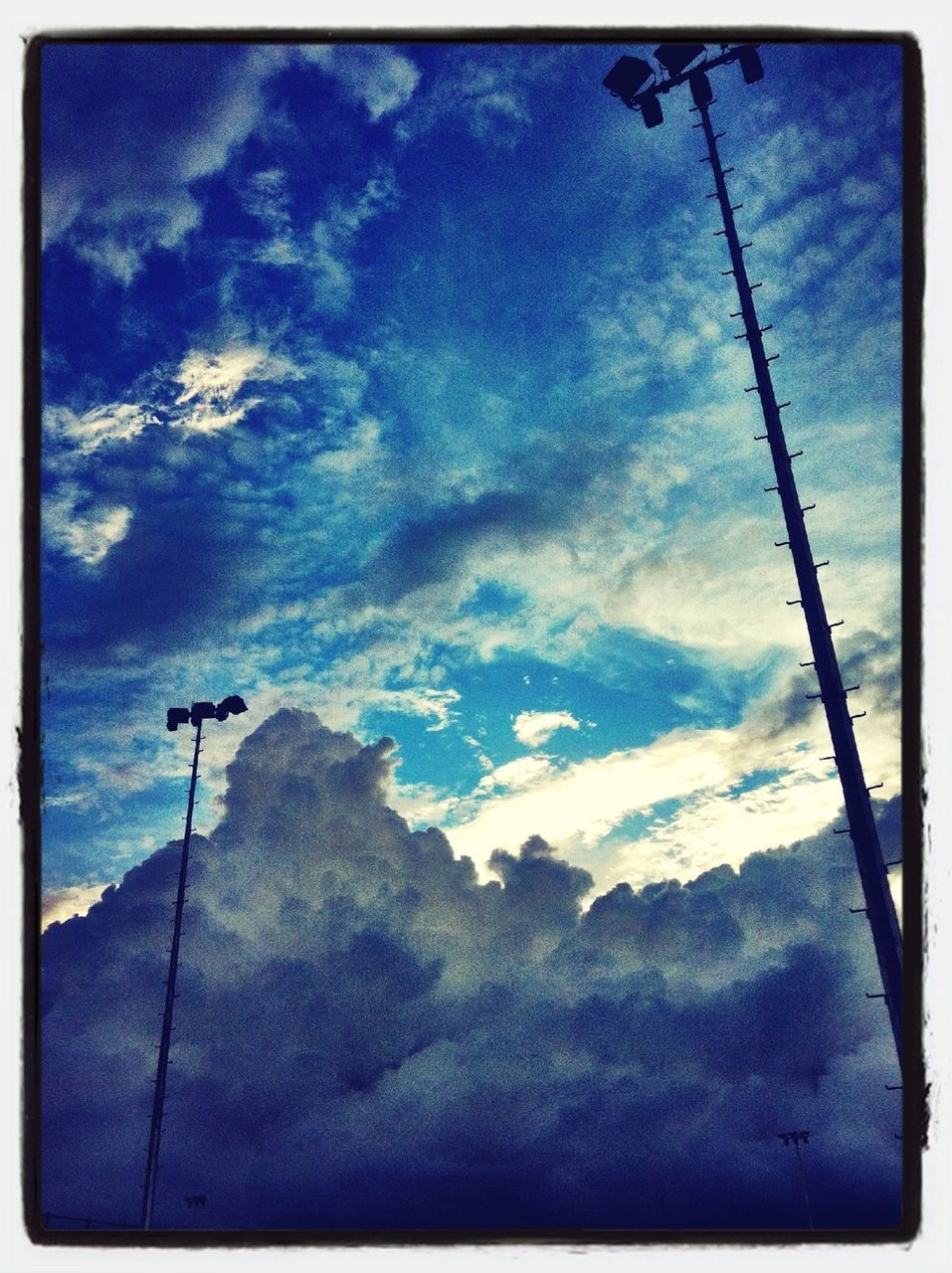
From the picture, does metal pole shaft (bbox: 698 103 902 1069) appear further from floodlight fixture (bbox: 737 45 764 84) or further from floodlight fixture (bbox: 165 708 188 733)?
floodlight fixture (bbox: 165 708 188 733)

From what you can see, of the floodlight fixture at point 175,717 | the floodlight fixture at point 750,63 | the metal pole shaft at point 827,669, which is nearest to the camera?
the floodlight fixture at point 750,63

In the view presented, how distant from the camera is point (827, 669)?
8.32m

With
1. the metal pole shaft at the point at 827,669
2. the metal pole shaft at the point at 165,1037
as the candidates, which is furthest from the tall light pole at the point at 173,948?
the metal pole shaft at the point at 827,669

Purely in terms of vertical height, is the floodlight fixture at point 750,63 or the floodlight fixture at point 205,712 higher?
the floodlight fixture at point 750,63

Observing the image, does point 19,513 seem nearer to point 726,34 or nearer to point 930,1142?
point 726,34

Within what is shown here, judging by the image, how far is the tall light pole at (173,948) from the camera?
1000 centimetres

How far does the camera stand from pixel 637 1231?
143 inches

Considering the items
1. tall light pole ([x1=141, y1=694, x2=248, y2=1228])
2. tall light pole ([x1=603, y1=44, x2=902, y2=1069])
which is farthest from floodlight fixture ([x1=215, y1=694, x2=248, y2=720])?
tall light pole ([x1=603, y1=44, x2=902, y2=1069])

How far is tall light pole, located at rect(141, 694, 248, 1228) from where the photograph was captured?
1000 centimetres

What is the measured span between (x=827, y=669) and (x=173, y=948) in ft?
24.3

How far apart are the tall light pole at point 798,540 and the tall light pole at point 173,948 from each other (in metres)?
5.41

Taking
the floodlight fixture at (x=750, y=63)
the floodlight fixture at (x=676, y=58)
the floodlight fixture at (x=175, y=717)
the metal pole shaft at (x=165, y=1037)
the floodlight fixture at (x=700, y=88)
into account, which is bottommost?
the metal pole shaft at (x=165, y=1037)

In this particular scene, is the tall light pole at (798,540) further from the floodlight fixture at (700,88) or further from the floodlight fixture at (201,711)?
the floodlight fixture at (201,711)

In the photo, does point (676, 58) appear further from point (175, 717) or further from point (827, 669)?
point (175, 717)
